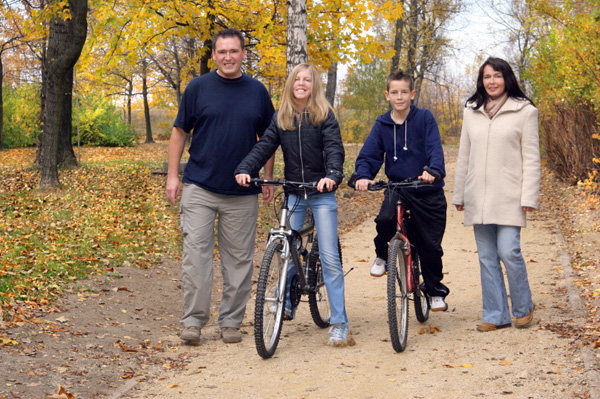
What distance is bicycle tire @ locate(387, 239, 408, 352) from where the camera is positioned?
483 cm

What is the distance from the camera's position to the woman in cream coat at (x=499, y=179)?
5.28 metres

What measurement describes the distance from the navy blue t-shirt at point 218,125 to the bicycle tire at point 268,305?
2.37 feet

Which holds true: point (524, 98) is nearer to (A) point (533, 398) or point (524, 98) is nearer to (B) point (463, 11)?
(A) point (533, 398)

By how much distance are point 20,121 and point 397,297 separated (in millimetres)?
25591

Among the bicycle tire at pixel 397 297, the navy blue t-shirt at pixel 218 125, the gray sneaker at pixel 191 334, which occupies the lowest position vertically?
the gray sneaker at pixel 191 334

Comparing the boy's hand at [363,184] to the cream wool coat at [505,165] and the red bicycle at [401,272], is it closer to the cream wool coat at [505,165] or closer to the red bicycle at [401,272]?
the red bicycle at [401,272]

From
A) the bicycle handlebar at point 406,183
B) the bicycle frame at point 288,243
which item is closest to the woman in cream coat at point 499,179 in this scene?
the bicycle handlebar at point 406,183

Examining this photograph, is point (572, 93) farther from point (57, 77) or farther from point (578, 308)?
point (57, 77)

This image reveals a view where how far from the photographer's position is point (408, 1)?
27.8m

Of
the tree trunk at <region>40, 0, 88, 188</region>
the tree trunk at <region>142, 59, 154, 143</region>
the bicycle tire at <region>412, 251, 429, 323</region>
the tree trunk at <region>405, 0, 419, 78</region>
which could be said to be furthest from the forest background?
the tree trunk at <region>142, 59, 154, 143</region>

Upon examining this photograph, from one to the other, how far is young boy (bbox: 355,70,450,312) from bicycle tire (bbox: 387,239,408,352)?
33 centimetres

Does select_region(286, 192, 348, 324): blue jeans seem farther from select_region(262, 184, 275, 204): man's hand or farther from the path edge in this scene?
the path edge

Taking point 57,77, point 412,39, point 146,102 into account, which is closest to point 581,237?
point 57,77

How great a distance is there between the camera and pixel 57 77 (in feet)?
43.5
